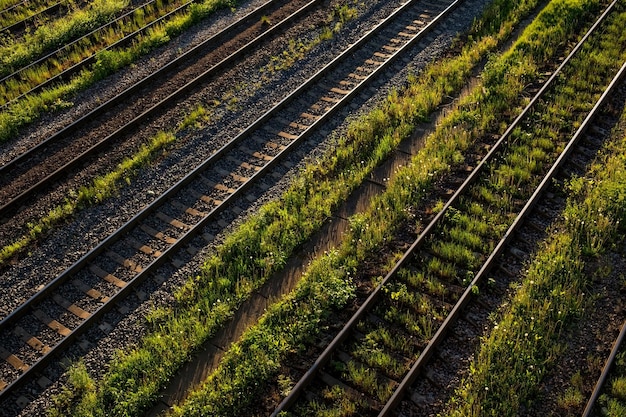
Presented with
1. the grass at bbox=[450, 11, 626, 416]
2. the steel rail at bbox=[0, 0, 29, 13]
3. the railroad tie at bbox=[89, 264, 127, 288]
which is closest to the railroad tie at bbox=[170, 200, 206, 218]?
the railroad tie at bbox=[89, 264, 127, 288]

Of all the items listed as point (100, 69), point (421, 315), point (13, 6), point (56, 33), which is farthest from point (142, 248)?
point (13, 6)

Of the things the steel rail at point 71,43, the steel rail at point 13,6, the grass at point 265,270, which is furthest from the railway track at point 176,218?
the steel rail at point 13,6

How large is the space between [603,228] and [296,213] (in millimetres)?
5670

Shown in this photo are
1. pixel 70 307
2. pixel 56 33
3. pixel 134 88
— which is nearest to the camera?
pixel 70 307

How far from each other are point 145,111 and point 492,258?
9013mm

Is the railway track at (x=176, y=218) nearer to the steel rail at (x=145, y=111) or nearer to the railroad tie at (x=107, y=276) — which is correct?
the railroad tie at (x=107, y=276)

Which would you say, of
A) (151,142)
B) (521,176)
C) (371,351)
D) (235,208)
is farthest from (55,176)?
(521,176)

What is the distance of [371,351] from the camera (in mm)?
9672

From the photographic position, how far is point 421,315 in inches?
400

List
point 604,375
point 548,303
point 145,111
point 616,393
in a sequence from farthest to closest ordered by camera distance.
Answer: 1. point 145,111
2. point 548,303
3. point 604,375
4. point 616,393

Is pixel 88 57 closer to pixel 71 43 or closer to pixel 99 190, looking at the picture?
pixel 71 43

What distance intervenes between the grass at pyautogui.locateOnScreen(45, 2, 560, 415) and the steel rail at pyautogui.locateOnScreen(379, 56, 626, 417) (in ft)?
5.88

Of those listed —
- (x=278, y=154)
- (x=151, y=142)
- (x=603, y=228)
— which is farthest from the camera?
(x=151, y=142)

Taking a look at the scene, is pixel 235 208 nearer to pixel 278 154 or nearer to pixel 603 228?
pixel 278 154
